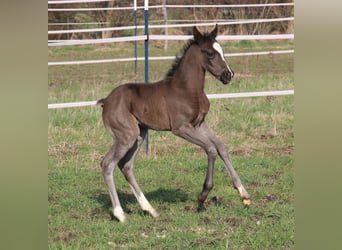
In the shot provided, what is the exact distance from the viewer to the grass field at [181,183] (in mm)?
4223

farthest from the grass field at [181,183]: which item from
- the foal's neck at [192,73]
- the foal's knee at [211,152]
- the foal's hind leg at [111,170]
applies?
the foal's neck at [192,73]

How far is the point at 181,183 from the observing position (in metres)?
5.83

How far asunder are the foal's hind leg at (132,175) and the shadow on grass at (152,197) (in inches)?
11.9

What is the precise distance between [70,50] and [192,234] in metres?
14.0

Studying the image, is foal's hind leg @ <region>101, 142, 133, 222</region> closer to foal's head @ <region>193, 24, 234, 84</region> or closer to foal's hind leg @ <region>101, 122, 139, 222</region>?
foal's hind leg @ <region>101, 122, 139, 222</region>

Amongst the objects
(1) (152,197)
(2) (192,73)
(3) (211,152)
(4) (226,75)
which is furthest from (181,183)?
(4) (226,75)

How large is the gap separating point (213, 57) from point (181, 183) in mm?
1476

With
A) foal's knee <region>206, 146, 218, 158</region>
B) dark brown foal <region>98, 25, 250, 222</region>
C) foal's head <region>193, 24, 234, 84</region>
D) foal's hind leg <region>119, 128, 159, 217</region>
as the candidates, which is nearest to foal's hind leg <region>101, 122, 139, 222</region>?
dark brown foal <region>98, 25, 250, 222</region>

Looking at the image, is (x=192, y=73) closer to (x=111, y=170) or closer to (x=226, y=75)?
(x=226, y=75)

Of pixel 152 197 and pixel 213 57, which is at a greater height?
pixel 213 57

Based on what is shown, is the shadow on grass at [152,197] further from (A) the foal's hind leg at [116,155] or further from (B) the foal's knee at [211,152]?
(B) the foal's knee at [211,152]

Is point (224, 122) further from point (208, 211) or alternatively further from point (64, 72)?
point (64, 72)

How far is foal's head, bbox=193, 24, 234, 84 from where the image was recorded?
4852mm

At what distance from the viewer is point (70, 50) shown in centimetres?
1753
